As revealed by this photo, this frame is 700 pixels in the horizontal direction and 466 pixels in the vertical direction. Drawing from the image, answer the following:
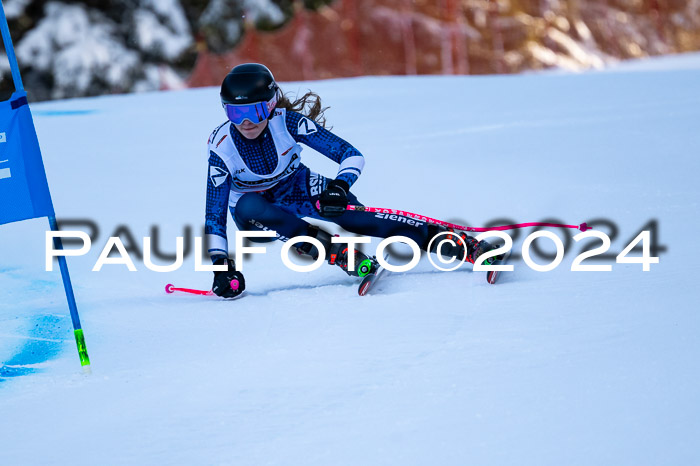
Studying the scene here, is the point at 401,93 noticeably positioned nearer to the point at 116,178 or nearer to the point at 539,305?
the point at 116,178

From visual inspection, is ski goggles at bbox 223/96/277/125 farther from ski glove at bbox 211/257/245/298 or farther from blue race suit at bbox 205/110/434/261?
ski glove at bbox 211/257/245/298

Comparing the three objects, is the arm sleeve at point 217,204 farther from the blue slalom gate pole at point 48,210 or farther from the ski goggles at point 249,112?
the blue slalom gate pole at point 48,210

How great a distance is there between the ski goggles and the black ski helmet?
18mm

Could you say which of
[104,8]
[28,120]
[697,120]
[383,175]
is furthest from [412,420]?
[104,8]

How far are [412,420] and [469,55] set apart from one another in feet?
62.2

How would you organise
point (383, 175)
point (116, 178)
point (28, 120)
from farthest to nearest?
point (116, 178) → point (383, 175) → point (28, 120)

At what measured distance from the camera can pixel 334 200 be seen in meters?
3.53

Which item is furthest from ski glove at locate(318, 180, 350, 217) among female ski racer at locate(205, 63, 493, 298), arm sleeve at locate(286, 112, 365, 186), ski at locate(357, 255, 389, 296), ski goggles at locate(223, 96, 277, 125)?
ski goggles at locate(223, 96, 277, 125)

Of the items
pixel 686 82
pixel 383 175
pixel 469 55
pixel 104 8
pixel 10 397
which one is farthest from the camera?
pixel 469 55

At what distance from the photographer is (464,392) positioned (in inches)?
91.7

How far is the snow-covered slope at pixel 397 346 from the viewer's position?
213 centimetres

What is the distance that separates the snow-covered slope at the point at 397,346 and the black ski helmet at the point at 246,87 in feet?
3.11

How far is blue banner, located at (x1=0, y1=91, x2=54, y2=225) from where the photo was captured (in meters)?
2.92

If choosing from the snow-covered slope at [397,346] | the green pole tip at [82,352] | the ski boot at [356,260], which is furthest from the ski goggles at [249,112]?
the green pole tip at [82,352]
